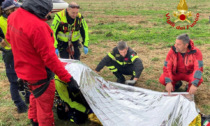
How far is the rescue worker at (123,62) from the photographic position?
14.6 ft

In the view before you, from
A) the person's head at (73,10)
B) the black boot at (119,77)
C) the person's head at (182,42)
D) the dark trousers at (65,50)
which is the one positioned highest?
the person's head at (73,10)

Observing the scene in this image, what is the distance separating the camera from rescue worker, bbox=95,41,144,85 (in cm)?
446

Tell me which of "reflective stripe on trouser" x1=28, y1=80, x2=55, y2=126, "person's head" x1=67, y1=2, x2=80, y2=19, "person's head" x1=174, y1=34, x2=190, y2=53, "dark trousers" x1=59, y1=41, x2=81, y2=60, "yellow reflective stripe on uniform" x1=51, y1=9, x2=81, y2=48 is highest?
"person's head" x1=67, y1=2, x2=80, y2=19

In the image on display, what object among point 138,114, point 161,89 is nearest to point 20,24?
point 138,114

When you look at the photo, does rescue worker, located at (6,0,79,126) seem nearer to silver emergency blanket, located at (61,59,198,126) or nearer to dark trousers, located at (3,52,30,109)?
silver emergency blanket, located at (61,59,198,126)

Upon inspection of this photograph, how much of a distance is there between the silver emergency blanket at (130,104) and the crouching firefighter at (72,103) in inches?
8.7

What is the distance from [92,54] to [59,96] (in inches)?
141

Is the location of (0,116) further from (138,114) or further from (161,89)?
(161,89)

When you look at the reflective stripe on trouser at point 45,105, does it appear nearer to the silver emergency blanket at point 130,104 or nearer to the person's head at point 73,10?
the silver emergency blanket at point 130,104

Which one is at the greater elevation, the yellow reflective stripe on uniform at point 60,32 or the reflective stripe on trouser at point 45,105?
the yellow reflective stripe on uniform at point 60,32

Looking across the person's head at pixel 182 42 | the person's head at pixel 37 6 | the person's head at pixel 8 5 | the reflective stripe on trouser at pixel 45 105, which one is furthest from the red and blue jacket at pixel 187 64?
the person's head at pixel 8 5

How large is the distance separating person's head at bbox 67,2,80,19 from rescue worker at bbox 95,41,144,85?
3.34 feet

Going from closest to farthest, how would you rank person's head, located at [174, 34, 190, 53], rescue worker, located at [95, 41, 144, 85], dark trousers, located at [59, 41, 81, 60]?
person's head, located at [174, 34, 190, 53], rescue worker, located at [95, 41, 144, 85], dark trousers, located at [59, 41, 81, 60]

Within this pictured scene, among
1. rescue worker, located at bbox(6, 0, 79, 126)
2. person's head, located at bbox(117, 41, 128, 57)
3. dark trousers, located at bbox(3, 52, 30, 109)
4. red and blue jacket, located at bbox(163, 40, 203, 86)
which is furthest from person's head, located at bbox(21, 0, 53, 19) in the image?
red and blue jacket, located at bbox(163, 40, 203, 86)
